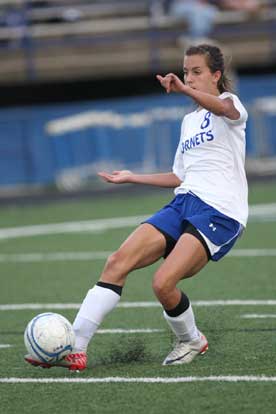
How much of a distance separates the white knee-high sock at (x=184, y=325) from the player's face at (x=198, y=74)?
1.39 m

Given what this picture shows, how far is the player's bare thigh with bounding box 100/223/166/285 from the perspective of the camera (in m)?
6.86

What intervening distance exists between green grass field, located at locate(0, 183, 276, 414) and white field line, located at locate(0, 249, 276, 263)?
0.02 meters

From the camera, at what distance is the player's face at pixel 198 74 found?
701cm

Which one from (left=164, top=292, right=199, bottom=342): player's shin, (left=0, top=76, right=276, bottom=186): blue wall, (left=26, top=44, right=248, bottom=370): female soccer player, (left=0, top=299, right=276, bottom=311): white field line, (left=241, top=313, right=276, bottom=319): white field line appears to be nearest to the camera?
(left=26, top=44, right=248, bottom=370): female soccer player

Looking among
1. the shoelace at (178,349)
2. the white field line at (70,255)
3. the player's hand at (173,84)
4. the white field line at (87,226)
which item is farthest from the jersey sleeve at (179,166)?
the white field line at (87,226)

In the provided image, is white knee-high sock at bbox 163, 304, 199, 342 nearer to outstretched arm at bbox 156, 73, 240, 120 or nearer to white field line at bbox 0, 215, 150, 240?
outstretched arm at bbox 156, 73, 240, 120

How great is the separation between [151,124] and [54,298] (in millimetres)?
12351

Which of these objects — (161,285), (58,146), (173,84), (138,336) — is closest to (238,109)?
(173,84)

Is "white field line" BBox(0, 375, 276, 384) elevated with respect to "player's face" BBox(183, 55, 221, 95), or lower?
lower

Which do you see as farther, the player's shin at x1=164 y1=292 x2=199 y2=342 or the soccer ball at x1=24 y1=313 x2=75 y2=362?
the player's shin at x1=164 y1=292 x2=199 y2=342

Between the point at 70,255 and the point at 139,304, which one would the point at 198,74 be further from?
the point at 70,255

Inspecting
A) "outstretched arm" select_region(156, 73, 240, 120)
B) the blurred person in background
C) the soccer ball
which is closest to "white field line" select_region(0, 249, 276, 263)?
"outstretched arm" select_region(156, 73, 240, 120)

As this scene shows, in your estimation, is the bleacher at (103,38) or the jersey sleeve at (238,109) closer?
the jersey sleeve at (238,109)

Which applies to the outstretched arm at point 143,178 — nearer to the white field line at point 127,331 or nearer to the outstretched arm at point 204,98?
the outstretched arm at point 204,98
